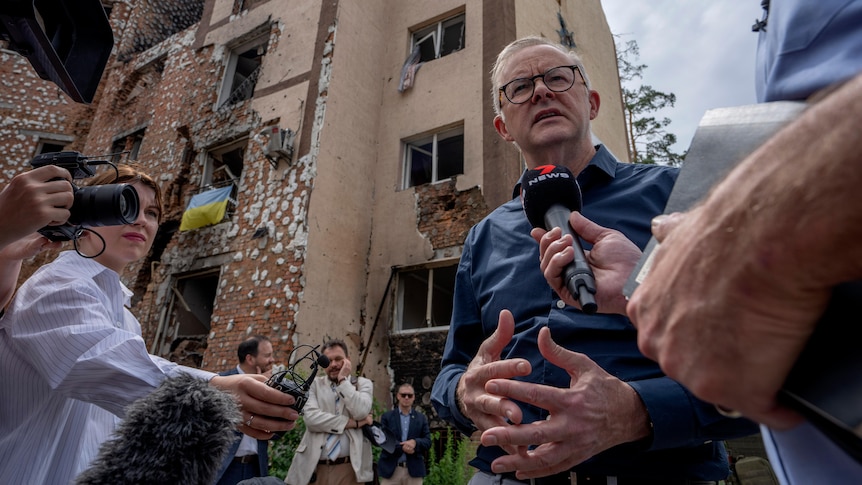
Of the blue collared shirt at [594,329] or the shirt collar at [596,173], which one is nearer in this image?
the blue collared shirt at [594,329]

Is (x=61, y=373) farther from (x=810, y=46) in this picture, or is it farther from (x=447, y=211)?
(x=447, y=211)

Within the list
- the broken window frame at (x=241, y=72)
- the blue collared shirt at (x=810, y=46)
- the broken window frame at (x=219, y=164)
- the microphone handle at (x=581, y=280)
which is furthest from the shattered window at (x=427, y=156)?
the blue collared shirt at (x=810, y=46)

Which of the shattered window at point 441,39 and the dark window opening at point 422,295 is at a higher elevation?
the shattered window at point 441,39

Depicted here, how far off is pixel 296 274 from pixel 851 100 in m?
7.71

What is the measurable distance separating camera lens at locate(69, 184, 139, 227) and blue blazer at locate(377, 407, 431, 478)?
483cm

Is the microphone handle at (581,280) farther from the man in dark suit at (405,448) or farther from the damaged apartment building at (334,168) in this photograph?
the damaged apartment building at (334,168)

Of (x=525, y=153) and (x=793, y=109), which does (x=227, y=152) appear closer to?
(x=525, y=153)

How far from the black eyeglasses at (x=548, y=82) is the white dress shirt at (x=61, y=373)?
166 centimetres

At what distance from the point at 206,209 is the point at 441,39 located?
20.0 ft

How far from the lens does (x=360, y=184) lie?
919 centimetres

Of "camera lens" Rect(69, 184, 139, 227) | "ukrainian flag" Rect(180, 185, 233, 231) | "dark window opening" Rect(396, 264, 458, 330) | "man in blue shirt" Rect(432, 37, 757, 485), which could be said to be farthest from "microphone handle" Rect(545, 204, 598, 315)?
"ukrainian flag" Rect(180, 185, 233, 231)

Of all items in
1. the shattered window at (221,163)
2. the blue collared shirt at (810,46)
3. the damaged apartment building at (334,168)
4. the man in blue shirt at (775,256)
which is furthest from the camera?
the shattered window at (221,163)

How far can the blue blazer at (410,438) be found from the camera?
18.5 feet

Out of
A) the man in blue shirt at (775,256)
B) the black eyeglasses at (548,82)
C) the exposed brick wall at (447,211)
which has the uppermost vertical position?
the exposed brick wall at (447,211)
